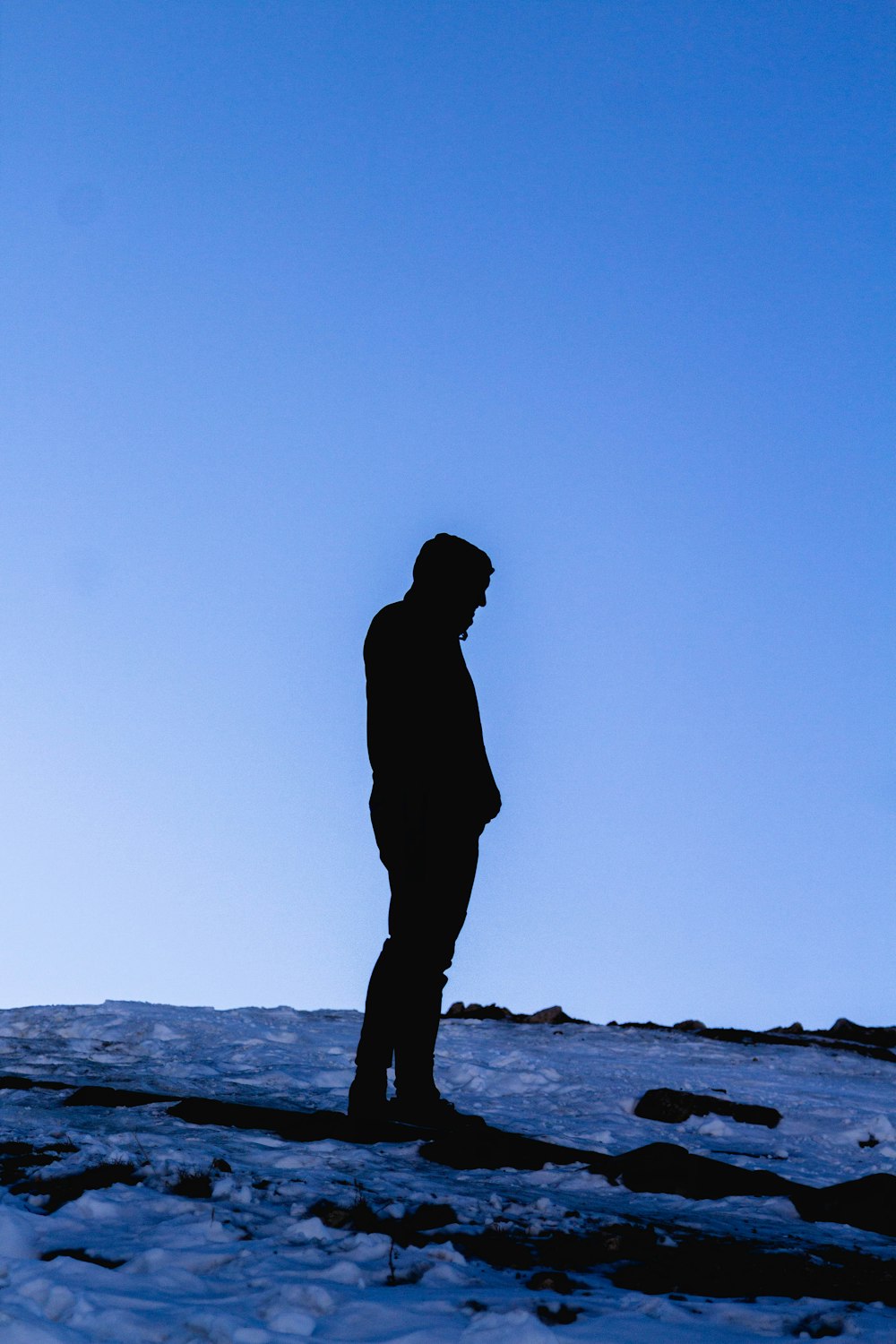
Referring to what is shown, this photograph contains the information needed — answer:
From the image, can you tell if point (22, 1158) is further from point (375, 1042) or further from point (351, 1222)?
point (375, 1042)

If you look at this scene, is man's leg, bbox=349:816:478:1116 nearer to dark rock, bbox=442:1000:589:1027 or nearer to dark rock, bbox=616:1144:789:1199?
dark rock, bbox=616:1144:789:1199

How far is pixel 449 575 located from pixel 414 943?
1892mm

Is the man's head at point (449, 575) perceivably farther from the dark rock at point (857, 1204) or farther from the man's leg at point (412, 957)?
the dark rock at point (857, 1204)

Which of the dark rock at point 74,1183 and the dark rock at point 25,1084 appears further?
the dark rock at point 25,1084

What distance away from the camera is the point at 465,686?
6.15 metres

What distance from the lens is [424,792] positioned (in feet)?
19.0

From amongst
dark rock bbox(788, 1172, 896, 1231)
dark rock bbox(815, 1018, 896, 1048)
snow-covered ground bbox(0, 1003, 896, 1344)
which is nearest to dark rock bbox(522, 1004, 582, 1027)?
dark rock bbox(815, 1018, 896, 1048)

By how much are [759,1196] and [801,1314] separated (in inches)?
64.7

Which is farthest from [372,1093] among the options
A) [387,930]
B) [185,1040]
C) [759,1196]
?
[185,1040]

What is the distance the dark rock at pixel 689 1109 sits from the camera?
6500 mm

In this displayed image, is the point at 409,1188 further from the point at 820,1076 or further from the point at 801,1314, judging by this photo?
the point at 820,1076

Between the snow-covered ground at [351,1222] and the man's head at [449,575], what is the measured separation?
104 inches

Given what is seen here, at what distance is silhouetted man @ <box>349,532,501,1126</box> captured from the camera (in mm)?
5578

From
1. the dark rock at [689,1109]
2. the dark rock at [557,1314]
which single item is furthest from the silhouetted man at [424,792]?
the dark rock at [557,1314]
